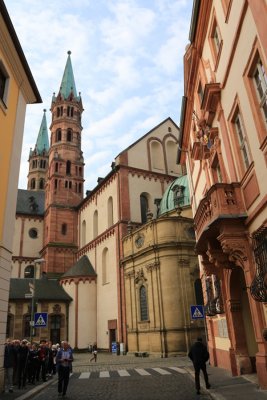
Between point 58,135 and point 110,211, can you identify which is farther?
point 58,135

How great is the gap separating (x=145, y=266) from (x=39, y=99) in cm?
1810

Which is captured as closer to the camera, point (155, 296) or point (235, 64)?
point (235, 64)

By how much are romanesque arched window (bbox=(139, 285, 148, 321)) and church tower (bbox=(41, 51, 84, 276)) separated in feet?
55.4

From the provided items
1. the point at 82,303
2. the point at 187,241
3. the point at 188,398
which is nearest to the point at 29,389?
the point at 188,398

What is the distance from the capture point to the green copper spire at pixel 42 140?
83562 millimetres

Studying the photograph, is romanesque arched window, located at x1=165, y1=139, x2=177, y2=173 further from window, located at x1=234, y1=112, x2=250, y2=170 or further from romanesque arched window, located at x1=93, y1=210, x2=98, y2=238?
window, located at x1=234, y1=112, x2=250, y2=170

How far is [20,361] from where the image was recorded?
45.4 feet

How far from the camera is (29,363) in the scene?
15086 millimetres

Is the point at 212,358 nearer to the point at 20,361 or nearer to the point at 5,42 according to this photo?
the point at 20,361

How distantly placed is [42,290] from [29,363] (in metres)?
25.6

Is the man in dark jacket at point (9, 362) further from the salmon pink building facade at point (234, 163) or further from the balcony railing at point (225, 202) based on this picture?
the balcony railing at point (225, 202)

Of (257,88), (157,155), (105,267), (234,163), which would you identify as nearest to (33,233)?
(105,267)

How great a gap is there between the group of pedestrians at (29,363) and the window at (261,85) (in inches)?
370

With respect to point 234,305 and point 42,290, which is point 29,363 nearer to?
point 234,305
